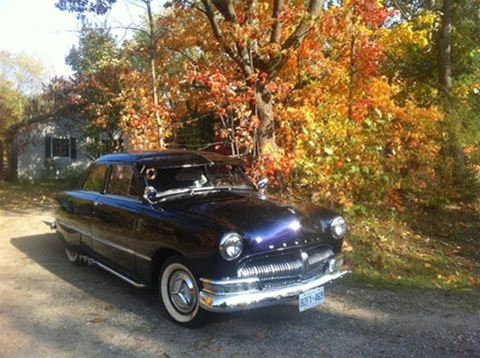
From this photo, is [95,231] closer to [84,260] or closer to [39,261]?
[84,260]

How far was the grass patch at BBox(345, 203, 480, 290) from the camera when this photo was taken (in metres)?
6.50

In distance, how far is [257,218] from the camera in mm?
4043

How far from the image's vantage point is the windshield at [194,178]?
15.5 feet

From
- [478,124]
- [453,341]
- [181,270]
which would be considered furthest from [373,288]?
[478,124]

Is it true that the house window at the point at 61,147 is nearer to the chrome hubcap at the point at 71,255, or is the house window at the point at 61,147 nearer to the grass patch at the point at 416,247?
the chrome hubcap at the point at 71,255

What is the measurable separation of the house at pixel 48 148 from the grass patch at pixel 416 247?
49.0 feet

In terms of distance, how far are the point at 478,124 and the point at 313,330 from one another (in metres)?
6.96

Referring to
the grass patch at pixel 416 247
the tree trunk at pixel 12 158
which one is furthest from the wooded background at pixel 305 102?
the tree trunk at pixel 12 158

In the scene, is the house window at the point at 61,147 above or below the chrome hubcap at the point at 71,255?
above

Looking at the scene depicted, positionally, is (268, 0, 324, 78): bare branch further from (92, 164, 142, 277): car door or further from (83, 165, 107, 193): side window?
(92, 164, 142, 277): car door

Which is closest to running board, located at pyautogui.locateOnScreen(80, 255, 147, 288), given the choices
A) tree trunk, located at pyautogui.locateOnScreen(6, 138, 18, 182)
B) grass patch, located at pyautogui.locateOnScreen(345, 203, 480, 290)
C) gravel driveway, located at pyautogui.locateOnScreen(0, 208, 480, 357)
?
gravel driveway, located at pyautogui.locateOnScreen(0, 208, 480, 357)

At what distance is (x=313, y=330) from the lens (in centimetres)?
409

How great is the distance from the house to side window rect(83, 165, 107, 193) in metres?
14.8

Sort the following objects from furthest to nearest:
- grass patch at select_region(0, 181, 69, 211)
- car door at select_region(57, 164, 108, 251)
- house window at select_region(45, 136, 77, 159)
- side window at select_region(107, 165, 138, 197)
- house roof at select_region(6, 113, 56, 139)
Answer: house window at select_region(45, 136, 77, 159) < house roof at select_region(6, 113, 56, 139) < grass patch at select_region(0, 181, 69, 211) < car door at select_region(57, 164, 108, 251) < side window at select_region(107, 165, 138, 197)
